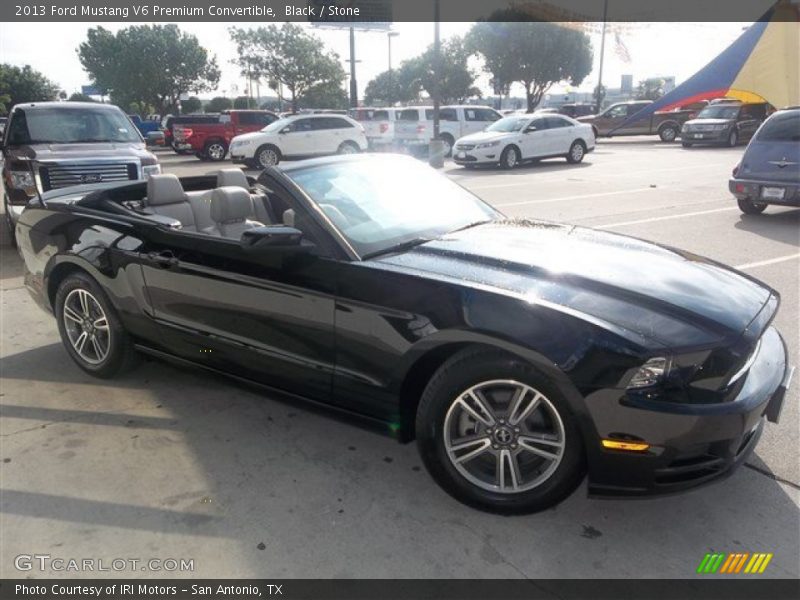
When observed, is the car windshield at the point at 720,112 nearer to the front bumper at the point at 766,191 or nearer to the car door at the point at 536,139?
the car door at the point at 536,139

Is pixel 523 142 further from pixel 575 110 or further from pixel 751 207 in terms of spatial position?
pixel 575 110

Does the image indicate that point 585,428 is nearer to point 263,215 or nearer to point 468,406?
point 468,406

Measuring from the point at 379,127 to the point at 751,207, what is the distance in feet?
51.5

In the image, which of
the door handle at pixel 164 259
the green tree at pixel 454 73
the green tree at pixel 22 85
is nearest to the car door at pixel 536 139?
the door handle at pixel 164 259

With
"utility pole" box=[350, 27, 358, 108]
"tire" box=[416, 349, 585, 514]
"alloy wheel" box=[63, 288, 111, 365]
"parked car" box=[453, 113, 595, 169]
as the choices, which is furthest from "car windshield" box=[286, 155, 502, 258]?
"utility pole" box=[350, 27, 358, 108]

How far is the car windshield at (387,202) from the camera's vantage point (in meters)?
3.16

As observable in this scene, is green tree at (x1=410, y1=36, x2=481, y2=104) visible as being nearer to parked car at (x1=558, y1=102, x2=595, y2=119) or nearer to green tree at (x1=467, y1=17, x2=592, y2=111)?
green tree at (x1=467, y1=17, x2=592, y2=111)

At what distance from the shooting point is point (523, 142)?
17875mm

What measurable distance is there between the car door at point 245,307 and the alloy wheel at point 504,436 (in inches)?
27.7

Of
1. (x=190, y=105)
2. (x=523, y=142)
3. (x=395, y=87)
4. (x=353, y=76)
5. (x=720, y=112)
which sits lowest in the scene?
(x=523, y=142)

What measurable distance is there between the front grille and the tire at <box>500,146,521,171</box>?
11573 millimetres

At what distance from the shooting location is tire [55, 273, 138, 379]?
394 centimetres

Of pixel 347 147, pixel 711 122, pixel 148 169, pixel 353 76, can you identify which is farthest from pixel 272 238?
pixel 353 76

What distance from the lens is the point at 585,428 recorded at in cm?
234
